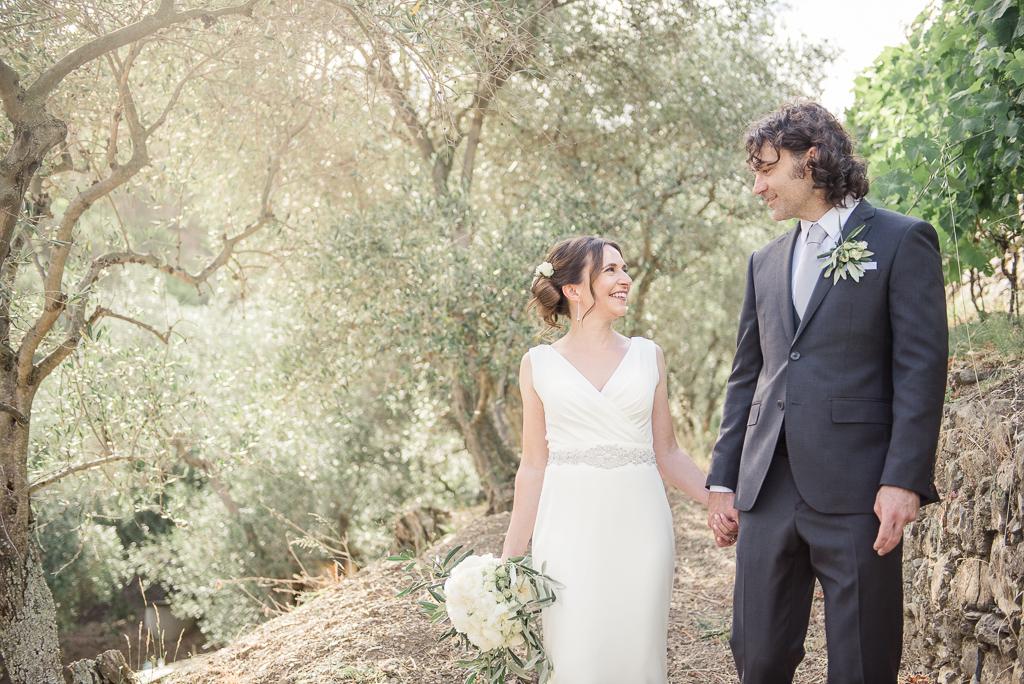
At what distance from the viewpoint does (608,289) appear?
361cm

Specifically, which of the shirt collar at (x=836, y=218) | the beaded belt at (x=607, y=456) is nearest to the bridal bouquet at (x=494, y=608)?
the beaded belt at (x=607, y=456)

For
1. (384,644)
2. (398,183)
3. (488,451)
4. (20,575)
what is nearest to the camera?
(20,575)

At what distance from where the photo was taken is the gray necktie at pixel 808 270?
2.97 metres

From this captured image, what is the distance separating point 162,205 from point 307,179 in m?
1.30

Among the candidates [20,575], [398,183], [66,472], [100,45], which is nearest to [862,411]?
[100,45]

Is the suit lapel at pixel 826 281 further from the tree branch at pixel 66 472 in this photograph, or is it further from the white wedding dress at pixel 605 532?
the tree branch at pixel 66 472

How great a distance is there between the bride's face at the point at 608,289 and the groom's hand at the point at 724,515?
813 mm

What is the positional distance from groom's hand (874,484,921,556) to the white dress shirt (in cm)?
71

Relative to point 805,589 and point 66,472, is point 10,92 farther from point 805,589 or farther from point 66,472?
point 805,589

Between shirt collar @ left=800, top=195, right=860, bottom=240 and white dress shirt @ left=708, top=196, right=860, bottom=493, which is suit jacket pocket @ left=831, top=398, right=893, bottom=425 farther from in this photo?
shirt collar @ left=800, top=195, right=860, bottom=240

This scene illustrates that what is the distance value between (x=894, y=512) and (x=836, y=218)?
95 cm

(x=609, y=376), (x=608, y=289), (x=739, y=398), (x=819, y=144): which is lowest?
(x=739, y=398)

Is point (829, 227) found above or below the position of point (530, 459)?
above

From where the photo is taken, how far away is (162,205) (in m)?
7.58
